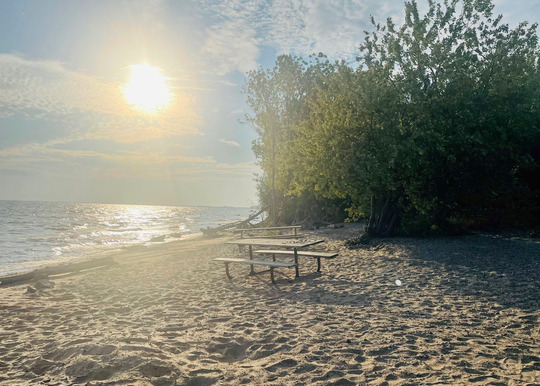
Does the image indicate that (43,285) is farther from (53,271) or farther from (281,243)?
(281,243)

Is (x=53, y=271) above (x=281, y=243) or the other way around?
the other way around

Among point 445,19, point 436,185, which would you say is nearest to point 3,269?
point 436,185

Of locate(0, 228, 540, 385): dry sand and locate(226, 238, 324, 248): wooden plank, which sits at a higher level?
locate(226, 238, 324, 248): wooden plank

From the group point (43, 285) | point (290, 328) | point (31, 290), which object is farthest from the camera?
point (43, 285)

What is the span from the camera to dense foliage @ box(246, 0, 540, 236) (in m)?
14.4

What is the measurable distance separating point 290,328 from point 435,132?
35.0 ft

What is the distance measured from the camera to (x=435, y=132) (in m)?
13.7

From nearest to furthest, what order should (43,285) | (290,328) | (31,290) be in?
(290,328) < (31,290) < (43,285)

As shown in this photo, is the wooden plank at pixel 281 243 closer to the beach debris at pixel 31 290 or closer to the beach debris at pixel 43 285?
the beach debris at pixel 43 285

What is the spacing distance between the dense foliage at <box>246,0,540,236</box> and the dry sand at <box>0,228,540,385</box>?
482cm

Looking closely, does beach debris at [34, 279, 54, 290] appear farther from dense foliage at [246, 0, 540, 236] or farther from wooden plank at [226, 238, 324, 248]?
dense foliage at [246, 0, 540, 236]

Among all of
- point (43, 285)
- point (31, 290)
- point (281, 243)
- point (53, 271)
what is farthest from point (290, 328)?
point (53, 271)

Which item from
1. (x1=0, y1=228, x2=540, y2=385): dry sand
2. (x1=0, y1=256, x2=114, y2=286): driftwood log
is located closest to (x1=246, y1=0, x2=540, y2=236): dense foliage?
(x1=0, y1=228, x2=540, y2=385): dry sand

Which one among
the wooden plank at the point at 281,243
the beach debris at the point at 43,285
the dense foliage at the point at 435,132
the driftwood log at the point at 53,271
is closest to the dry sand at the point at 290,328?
the beach debris at the point at 43,285
